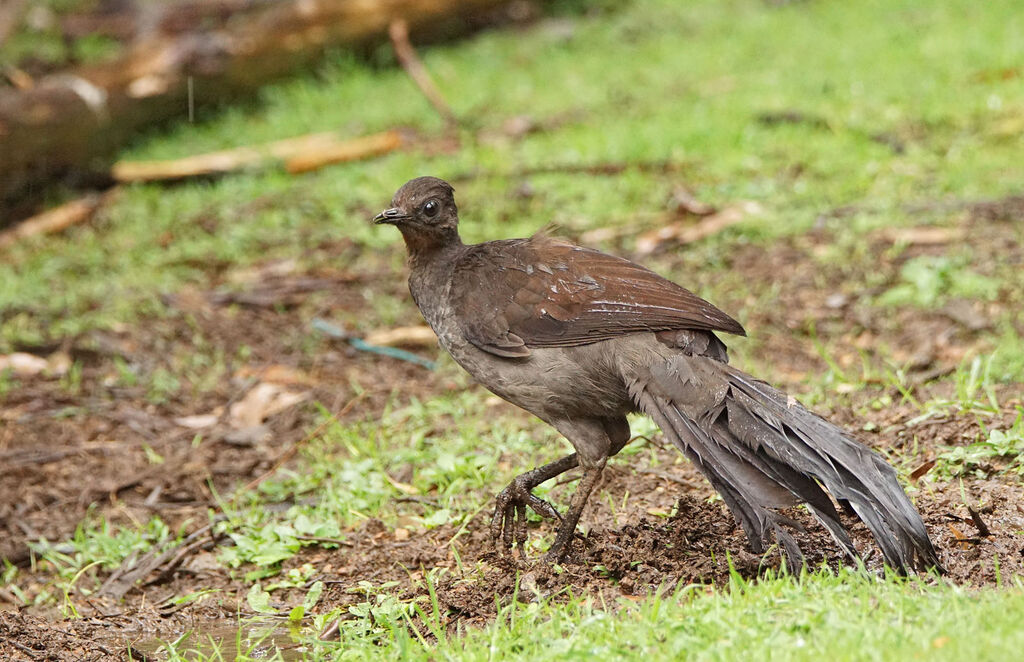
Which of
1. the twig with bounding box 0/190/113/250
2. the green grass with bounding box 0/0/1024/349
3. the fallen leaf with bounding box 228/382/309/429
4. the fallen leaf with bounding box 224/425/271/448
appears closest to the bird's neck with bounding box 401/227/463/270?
the fallen leaf with bounding box 224/425/271/448

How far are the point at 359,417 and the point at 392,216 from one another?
190 centimetres

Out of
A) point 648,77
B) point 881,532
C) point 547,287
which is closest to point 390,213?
point 547,287

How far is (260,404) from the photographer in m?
6.70

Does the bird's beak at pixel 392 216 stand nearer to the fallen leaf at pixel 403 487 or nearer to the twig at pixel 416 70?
the fallen leaf at pixel 403 487

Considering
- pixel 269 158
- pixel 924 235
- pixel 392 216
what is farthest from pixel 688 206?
pixel 269 158

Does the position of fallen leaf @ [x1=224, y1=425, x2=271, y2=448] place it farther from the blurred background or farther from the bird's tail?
the bird's tail

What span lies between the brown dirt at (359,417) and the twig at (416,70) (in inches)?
133

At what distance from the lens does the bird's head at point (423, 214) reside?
4.86 m

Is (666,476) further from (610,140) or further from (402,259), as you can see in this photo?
(610,140)

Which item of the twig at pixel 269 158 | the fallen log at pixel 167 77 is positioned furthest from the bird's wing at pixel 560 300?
the fallen log at pixel 167 77

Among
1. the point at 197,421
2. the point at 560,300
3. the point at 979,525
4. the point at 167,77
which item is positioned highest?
the point at 560,300

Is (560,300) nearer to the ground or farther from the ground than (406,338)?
farther from the ground

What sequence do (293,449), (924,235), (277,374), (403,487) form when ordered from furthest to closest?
(924,235) → (277,374) → (293,449) → (403,487)

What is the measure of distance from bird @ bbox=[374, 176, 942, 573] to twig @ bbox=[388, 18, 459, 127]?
21.6ft
